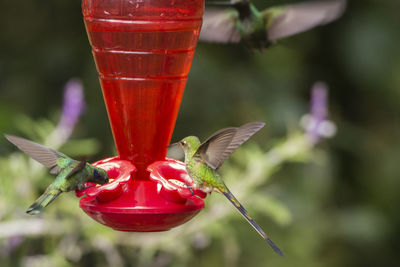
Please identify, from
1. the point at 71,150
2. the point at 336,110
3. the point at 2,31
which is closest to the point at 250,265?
the point at 336,110

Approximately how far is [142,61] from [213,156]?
16.1 inches

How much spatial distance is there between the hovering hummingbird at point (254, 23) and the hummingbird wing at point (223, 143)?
2.85 feet

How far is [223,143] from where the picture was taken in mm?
1905

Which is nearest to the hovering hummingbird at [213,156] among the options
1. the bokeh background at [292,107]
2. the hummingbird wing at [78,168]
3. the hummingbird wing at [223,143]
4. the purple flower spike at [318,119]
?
the hummingbird wing at [223,143]

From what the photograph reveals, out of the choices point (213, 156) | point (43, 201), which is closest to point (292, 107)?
point (213, 156)

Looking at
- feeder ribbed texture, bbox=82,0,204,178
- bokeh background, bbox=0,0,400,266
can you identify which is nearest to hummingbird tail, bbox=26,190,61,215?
feeder ribbed texture, bbox=82,0,204,178

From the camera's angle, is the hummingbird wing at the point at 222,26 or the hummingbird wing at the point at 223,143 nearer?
the hummingbird wing at the point at 223,143

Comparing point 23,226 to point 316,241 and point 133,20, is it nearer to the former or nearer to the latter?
point 133,20

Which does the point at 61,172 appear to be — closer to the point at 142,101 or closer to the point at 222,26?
the point at 142,101

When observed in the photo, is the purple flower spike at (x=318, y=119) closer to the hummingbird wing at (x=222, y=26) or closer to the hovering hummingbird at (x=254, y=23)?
the hovering hummingbird at (x=254, y=23)

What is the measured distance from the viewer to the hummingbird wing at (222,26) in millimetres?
2805

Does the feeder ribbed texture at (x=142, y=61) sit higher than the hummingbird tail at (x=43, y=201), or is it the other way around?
the feeder ribbed texture at (x=142, y=61)

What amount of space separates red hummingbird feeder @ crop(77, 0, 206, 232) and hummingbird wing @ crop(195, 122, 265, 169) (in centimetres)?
12

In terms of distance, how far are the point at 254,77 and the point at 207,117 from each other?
1.60ft
